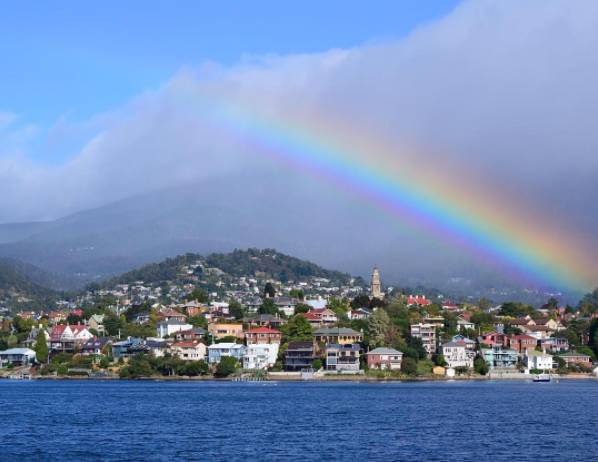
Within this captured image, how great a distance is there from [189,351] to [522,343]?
127 feet

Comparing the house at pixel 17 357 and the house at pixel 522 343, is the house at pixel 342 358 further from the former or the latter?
the house at pixel 17 357

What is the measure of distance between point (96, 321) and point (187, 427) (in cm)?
9449

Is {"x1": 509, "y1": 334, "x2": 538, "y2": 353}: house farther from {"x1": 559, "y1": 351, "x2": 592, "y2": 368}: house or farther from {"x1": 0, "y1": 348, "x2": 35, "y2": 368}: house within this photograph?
{"x1": 0, "y1": 348, "x2": 35, "y2": 368}: house

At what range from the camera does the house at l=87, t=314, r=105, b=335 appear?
137 meters

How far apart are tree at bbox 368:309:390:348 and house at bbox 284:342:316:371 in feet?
21.7

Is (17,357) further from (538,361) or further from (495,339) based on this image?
(538,361)

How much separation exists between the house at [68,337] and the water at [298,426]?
42680mm

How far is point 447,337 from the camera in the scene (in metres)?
124

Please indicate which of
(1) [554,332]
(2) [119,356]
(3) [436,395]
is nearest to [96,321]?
(2) [119,356]

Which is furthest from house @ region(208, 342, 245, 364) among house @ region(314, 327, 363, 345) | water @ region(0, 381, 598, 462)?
water @ region(0, 381, 598, 462)

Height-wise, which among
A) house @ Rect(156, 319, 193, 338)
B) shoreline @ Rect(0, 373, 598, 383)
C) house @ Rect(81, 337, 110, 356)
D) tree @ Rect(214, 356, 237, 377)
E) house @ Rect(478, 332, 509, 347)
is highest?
house @ Rect(156, 319, 193, 338)

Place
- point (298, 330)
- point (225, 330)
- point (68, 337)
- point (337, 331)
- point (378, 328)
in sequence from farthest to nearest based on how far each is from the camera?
point (225, 330) → point (68, 337) → point (298, 330) → point (378, 328) → point (337, 331)

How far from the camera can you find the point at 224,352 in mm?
114812

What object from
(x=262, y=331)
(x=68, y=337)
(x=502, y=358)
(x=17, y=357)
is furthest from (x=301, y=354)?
(x=17, y=357)
